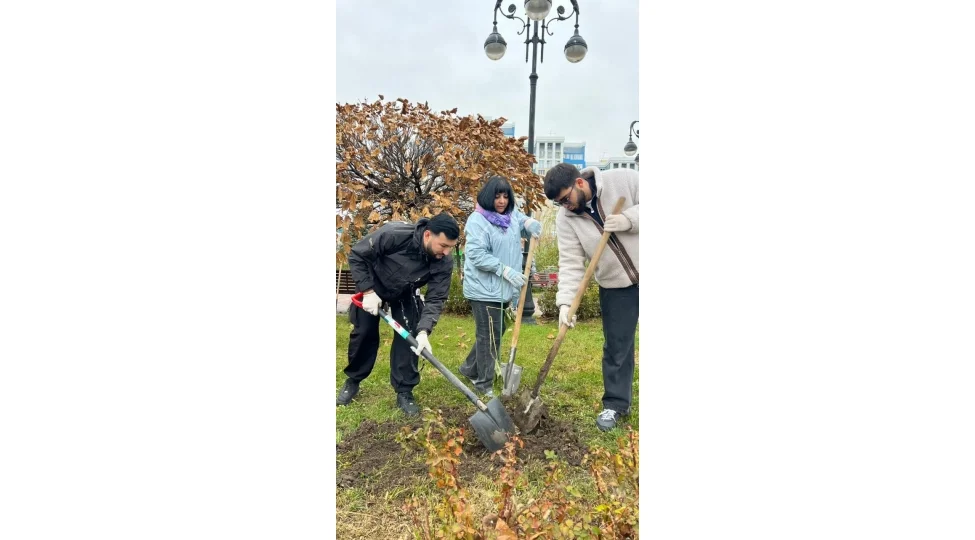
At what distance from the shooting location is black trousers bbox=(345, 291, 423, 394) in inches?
106

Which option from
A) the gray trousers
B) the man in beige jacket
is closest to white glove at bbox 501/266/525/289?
the gray trousers

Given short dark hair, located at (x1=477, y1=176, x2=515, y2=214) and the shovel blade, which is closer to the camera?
the shovel blade

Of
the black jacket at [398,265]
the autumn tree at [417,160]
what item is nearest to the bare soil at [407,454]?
the black jacket at [398,265]

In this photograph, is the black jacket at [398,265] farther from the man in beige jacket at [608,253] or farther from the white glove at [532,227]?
the man in beige jacket at [608,253]

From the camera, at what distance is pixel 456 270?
483 cm

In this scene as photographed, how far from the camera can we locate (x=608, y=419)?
2.45m

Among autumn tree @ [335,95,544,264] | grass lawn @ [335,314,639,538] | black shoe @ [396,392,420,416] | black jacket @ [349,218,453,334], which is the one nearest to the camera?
grass lawn @ [335,314,639,538]

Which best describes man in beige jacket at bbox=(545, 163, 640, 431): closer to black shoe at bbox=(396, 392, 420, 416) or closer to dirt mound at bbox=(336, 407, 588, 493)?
dirt mound at bbox=(336, 407, 588, 493)

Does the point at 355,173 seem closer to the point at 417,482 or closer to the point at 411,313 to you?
the point at 411,313

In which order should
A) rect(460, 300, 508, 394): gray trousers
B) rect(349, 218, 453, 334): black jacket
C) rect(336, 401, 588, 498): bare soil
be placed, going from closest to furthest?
rect(336, 401, 588, 498): bare soil → rect(349, 218, 453, 334): black jacket → rect(460, 300, 508, 394): gray trousers

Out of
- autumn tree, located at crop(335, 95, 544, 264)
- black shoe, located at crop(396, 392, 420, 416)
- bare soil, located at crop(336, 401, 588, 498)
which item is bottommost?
bare soil, located at crop(336, 401, 588, 498)

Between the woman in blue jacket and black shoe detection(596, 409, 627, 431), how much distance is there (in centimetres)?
64

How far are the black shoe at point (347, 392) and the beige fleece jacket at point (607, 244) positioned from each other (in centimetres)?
124
